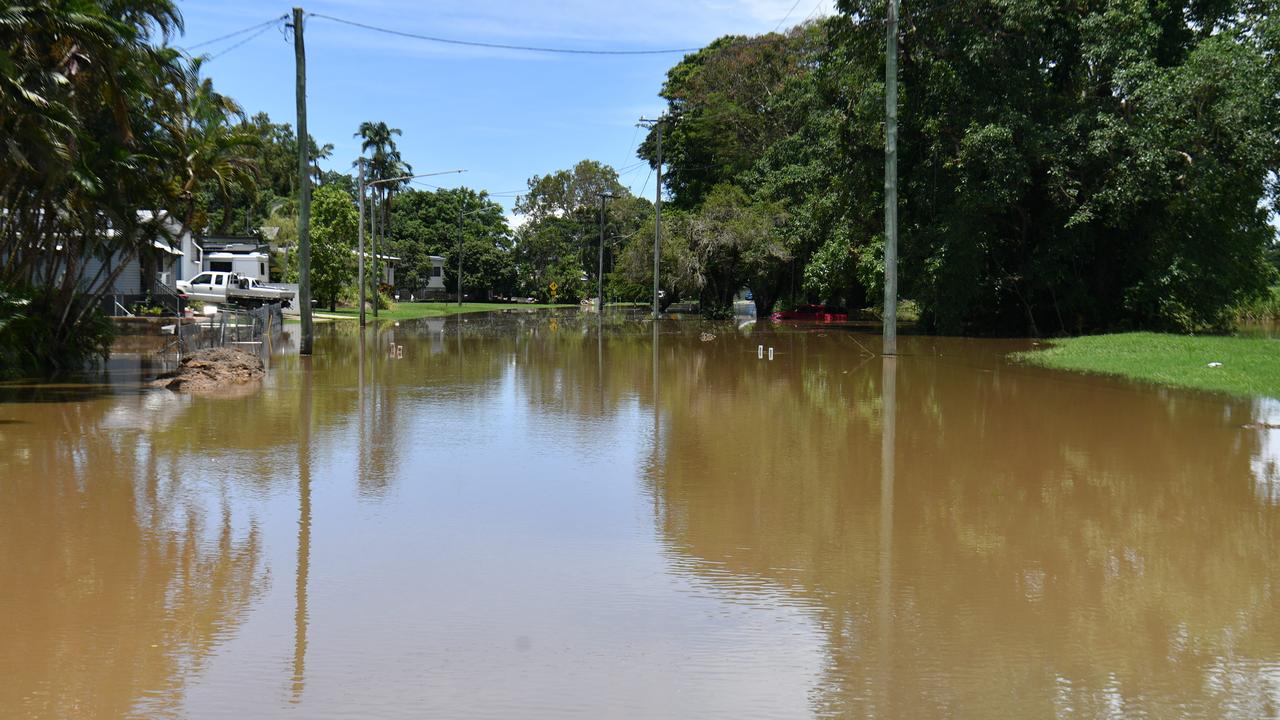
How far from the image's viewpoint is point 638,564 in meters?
7.88

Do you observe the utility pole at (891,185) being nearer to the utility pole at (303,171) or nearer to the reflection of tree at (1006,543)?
the reflection of tree at (1006,543)

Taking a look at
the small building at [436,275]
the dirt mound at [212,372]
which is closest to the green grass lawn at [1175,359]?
the dirt mound at [212,372]

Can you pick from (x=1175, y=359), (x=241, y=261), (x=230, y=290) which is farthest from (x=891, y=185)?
(x=241, y=261)

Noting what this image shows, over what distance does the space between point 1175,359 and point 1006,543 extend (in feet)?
60.1

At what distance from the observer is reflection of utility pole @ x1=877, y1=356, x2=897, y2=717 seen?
577 cm

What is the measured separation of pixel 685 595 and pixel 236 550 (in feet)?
11.5

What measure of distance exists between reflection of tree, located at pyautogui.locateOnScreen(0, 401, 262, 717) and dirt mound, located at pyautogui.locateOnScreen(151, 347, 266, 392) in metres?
8.62

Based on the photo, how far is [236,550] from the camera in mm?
8188

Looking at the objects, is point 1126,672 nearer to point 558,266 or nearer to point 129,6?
point 129,6

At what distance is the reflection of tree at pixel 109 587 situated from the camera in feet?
18.1

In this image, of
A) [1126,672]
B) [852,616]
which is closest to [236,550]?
[852,616]

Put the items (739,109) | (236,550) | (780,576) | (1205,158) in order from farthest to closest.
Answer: (739,109) < (1205,158) < (236,550) < (780,576)

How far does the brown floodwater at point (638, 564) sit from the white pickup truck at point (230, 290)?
130 feet

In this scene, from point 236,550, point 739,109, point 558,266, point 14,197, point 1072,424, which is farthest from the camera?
point 558,266
